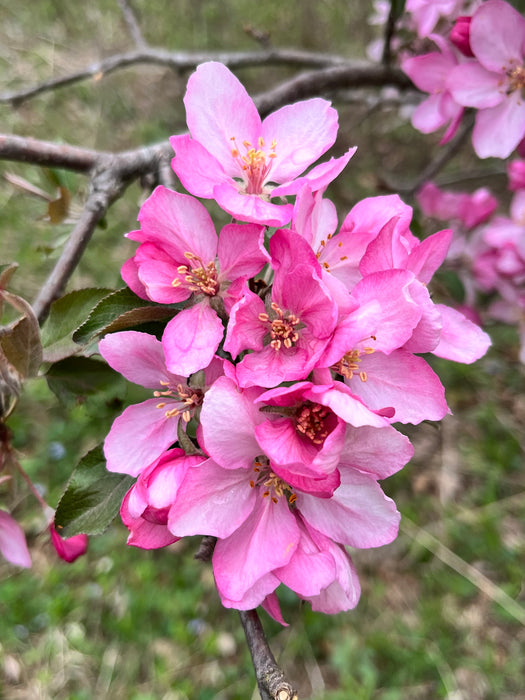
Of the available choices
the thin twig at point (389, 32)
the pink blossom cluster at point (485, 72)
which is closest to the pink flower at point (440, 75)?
the pink blossom cluster at point (485, 72)

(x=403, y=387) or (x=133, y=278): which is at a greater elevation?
(x=133, y=278)

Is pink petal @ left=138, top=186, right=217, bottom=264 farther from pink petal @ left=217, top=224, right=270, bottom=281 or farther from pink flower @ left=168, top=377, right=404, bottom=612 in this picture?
pink flower @ left=168, top=377, right=404, bottom=612

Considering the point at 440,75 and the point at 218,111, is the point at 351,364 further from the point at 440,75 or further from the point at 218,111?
the point at 440,75

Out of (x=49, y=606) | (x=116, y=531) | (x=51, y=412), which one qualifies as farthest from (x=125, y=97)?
(x=49, y=606)

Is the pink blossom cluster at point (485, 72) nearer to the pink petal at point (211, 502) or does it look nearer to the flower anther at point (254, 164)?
the flower anther at point (254, 164)

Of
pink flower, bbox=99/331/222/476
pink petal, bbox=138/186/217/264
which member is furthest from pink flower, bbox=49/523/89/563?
pink petal, bbox=138/186/217/264

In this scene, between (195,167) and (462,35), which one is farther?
(462,35)

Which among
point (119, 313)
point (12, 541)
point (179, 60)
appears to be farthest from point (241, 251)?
point (179, 60)
